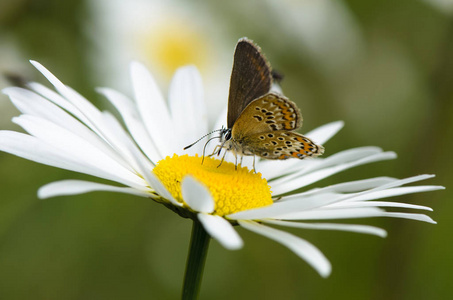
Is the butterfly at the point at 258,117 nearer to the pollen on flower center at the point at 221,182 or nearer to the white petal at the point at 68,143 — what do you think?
the pollen on flower center at the point at 221,182

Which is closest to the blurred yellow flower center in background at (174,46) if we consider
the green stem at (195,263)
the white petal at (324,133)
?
the white petal at (324,133)

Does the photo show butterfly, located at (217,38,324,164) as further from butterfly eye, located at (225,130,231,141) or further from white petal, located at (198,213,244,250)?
white petal, located at (198,213,244,250)

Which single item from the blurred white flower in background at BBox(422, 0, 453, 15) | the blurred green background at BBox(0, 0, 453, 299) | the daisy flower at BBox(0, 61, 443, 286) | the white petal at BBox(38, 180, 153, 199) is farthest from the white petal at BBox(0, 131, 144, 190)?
the blurred white flower in background at BBox(422, 0, 453, 15)

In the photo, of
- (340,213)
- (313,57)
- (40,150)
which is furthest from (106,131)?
(313,57)

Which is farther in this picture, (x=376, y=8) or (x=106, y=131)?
(x=376, y=8)

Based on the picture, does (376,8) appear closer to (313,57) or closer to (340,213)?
(313,57)
